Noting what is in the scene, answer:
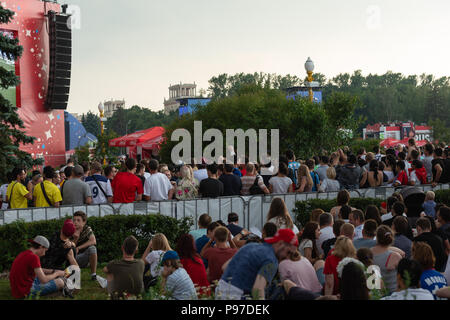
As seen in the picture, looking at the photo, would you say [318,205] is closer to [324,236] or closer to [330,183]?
[330,183]

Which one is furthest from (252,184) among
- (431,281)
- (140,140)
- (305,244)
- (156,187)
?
(140,140)

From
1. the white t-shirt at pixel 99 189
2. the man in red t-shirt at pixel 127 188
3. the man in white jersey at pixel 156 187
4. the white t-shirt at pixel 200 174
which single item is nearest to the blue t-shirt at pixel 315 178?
the white t-shirt at pixel 200 174

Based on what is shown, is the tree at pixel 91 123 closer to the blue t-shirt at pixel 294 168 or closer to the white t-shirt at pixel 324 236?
the blue t-shirt at pixel 294 168

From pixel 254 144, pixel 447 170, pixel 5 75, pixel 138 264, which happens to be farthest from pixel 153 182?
pixel 254 144

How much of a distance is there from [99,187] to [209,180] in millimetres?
2273

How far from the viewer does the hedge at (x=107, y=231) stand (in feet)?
36.9

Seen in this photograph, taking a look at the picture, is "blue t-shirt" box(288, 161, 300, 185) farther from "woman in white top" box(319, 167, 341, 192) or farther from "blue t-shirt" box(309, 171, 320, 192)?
"woman in white top" box(319, 167, 341, 192)

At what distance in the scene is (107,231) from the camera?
478 inches

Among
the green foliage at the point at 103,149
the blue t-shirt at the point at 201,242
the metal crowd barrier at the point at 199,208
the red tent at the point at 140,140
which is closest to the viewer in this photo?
the blue t-shirt at the point at 201,242

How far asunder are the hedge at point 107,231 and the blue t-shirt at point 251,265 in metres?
5.99

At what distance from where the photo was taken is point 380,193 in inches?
584

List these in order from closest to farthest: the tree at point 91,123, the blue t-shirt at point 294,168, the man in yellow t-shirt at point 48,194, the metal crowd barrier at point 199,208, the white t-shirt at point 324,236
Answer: the white t-shirt at point 324,236
the metal crowd barrier at point 199,208
the man in yellow t-shirt at point 48,194
the blue t-shirt at point 294,168
the tree at point 91,123

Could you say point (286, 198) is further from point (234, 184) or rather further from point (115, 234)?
point (115, 234)

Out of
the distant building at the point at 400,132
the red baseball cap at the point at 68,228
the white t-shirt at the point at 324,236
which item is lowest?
the white t-shirt at the point at 324,236
